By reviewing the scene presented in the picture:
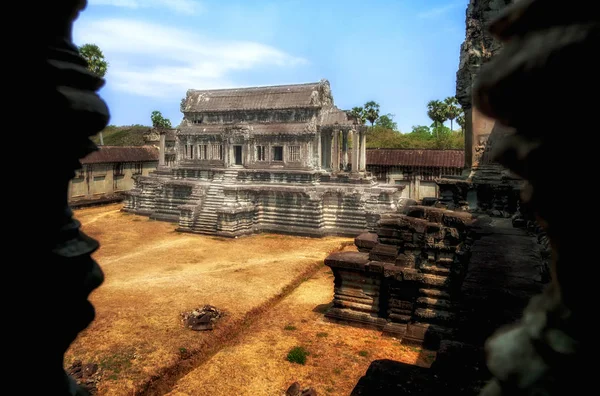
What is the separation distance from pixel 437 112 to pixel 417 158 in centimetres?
1993

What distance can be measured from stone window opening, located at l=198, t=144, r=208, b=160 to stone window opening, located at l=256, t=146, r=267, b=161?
3.70 metres

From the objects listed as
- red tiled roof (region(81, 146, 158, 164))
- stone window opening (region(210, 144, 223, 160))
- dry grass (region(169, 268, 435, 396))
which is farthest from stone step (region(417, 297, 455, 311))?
red tiled roof (region(81, 146, 158, 164))

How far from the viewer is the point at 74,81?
5.39 ft

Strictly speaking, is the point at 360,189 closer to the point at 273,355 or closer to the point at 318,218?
the point at 318,218

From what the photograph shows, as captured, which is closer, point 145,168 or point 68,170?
point 68,170

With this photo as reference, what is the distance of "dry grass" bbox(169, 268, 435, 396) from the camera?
21.8 ft

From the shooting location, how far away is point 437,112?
45594 mm

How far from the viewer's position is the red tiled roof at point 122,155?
96.1 ft

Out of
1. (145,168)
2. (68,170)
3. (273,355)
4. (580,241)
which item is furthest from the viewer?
(145,168)

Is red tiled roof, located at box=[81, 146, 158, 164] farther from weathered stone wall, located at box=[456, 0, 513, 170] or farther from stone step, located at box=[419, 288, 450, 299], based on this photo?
stone step, located at box=[419, 288, 450, 299]

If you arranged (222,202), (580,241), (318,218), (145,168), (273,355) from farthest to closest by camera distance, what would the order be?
(145,168) < (222,202) < (318,218) < (273,355) < (580,241)

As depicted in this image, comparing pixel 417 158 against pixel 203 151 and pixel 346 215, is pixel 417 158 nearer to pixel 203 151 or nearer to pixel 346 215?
pixel 346 215

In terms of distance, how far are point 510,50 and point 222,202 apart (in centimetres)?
2108

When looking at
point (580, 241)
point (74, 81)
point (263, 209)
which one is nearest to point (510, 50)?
point (580, 241)
